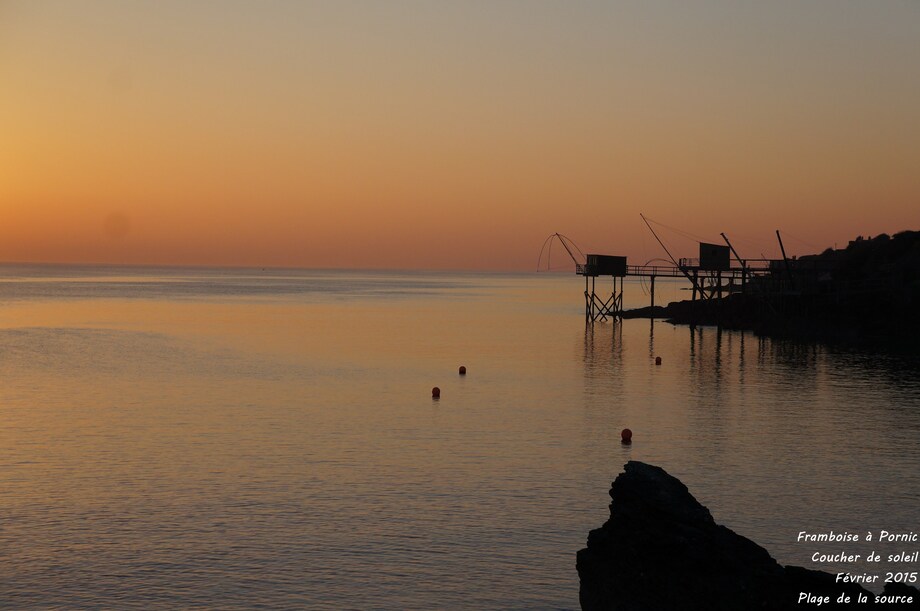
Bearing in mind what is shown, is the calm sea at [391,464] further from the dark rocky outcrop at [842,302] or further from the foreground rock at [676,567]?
the dark rocky outcrop at [842,302]

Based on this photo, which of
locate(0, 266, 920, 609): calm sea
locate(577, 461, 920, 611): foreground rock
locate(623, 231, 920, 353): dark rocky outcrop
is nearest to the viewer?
locate(577, 461, 920, 611): foreground rock

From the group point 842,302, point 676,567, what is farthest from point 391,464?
point 842,302

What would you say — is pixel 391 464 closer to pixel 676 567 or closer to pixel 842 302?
pixel 676 567

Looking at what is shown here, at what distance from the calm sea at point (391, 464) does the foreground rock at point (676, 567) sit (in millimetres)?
3272

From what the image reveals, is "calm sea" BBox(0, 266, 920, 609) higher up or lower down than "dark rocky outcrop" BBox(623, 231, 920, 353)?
lower down

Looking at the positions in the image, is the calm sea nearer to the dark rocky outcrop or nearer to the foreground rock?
the foreground rock

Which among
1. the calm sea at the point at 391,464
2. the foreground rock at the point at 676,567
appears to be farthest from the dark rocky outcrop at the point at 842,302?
the foreground rock at the point at 676,567

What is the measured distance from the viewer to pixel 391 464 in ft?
100

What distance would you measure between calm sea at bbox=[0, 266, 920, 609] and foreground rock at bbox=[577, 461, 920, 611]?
3272 millimetres

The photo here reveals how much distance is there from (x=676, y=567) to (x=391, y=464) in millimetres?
16792

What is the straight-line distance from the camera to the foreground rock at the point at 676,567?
14430mm

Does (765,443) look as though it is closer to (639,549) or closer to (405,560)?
(405,560)

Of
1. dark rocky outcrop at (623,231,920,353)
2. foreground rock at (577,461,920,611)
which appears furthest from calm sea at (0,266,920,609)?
dark rocky outcrop at (623,231,920,353)

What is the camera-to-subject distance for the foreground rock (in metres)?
14.4
